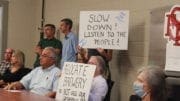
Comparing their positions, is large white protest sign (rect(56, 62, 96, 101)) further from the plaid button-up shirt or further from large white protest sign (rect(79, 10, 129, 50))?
the plaid button-up shirt

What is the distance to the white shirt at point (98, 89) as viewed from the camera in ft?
10.9

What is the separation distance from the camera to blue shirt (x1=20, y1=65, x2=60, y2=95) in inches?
147

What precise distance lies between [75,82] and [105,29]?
96 centimetres

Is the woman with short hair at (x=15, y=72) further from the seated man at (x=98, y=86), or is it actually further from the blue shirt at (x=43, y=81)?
the seated man at (x=98, y=86)

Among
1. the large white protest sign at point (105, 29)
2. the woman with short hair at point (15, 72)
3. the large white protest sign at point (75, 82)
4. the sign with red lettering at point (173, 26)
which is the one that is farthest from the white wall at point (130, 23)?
the woman with short hair at point (15, 72)

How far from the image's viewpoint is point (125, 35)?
13.2 ft

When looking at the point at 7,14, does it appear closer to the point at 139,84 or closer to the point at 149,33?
the point at 149,33

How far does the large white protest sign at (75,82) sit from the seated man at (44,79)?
1.02 feet

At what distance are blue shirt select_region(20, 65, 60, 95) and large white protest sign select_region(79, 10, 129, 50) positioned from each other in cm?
57

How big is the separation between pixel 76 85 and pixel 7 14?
3.80 meters

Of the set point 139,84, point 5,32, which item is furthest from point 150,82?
point 5,32

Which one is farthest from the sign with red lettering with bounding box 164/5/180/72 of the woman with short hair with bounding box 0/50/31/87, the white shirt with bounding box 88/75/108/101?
the woman with short hair with bounding box 0/50/31/87

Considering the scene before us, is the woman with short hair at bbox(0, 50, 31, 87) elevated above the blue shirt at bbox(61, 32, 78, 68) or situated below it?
below

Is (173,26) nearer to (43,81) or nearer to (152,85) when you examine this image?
(152,85)
